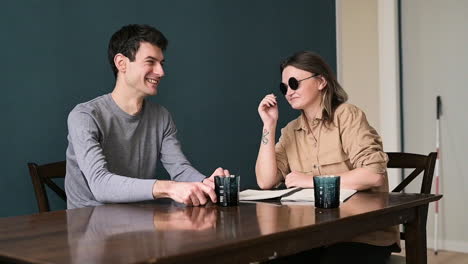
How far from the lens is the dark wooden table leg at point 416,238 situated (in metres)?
1.75

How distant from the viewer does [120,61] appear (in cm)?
226

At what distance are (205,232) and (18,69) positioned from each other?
4.52 feet

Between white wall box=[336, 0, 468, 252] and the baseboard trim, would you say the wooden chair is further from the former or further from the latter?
the baseboard trim

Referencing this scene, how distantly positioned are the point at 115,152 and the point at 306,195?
0.74 meters

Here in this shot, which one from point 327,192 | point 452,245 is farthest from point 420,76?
point 327,192

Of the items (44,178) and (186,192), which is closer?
(186,192)

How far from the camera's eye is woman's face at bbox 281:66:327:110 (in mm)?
2266

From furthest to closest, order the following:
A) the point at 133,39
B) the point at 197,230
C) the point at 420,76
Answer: the point at 420,76, the point at 133,39, the point at 197,230

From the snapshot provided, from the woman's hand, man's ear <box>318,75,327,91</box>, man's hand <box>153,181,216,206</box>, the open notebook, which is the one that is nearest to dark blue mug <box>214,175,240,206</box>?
man's hand <box>153,181,216,206</box>

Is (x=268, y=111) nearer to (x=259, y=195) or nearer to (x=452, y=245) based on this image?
(x=259, y=195)

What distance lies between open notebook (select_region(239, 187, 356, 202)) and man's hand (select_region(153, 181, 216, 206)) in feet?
0.62

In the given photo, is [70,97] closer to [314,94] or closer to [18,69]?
[18,69]

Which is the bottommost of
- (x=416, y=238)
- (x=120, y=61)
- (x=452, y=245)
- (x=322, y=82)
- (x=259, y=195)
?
(x=452, y=245)

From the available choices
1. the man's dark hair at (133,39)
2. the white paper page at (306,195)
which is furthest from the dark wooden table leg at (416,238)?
the man's dark hair at (133,39)
